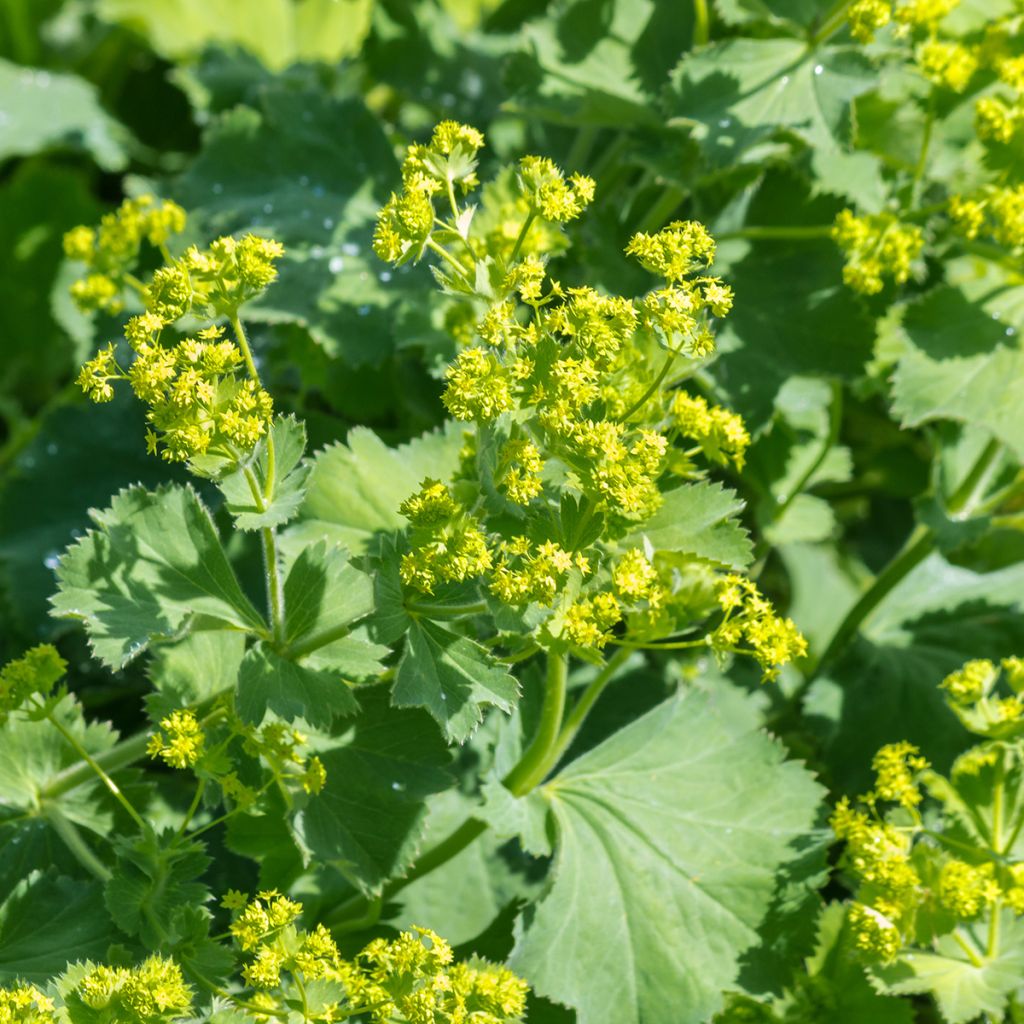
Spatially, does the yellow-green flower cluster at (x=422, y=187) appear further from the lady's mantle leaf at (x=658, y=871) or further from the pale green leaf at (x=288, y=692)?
the lady's mantle leaf at (x=658, y=871)

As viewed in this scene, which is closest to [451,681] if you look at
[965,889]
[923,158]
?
[965,889]

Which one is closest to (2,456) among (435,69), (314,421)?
(314,421)

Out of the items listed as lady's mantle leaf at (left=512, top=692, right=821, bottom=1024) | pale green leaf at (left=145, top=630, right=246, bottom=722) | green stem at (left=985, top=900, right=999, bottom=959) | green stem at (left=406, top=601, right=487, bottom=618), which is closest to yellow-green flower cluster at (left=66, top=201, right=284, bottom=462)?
green stem at (left=406, top=601, right=487, bottom=618)

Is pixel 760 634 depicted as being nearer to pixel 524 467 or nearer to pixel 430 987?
pixel 524 467

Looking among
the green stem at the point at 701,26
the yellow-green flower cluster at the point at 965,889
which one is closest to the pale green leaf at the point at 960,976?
the yellow-green flower cluster at the point at 965,889

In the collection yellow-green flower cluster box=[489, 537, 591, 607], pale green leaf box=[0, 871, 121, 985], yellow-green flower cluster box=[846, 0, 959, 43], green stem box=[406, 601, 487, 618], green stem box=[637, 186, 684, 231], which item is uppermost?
yellow-green flower cluster box=[846, 0, 959, 43]

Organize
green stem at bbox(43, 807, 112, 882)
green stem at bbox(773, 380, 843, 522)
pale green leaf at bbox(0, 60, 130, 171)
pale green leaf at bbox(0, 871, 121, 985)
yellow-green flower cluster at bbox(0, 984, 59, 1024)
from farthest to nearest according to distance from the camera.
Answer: pale green leaf at bbox(0, 60, 130, 171)
green stem at bbox(773, 380, 843, 522)
green stem at bbox(43, 807, 112, 882)
pale green leaf at bbox(0, 871, 121, 985)
yellow-green flower cluster at bbox(0, 984, 59, 1024)

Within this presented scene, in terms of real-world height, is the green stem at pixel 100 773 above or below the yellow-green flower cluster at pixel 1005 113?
below

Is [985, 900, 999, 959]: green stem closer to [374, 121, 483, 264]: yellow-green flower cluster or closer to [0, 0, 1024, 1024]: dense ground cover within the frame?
[0, 0, 1024, 1024]: dense ground cover
